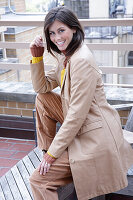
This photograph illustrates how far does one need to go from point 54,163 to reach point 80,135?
224 millimetres

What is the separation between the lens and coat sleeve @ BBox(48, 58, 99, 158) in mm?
1788

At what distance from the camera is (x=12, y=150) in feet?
11.6

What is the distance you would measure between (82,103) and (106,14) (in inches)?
699

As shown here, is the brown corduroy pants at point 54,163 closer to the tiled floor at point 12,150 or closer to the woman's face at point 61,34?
the woman's face at point 61,34

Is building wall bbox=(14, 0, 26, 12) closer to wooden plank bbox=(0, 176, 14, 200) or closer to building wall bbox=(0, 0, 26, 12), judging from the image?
building wall bbox=(0, 0, 26, 12)

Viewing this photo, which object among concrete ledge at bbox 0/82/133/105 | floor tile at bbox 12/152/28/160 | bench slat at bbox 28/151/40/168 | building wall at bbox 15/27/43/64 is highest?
building wall at bbox 15/27/43/64

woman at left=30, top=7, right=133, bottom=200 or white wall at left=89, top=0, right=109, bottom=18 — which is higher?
white wall at left=89, top=0, right=109, bottom=18

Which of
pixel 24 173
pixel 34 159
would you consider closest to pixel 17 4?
pixel 34 159

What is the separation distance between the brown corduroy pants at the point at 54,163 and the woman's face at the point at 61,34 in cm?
45

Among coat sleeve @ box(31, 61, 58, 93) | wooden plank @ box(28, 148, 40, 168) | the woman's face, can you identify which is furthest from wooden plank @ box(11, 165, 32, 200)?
the woman's face

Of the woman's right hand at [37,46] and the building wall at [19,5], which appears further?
the building wall at [19,5]

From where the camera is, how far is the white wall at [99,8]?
18844 mm

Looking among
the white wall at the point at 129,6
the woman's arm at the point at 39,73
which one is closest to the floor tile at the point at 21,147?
the woman's arm at the point at 39,73

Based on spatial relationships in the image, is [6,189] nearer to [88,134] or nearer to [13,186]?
[13,186]
